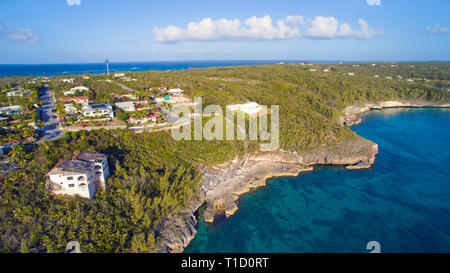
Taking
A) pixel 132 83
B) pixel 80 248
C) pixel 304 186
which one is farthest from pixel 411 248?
pixel 132 83

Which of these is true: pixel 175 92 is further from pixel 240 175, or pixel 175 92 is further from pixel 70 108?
pixel 240 175

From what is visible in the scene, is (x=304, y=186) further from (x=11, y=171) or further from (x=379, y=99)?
(x=379, y=99)

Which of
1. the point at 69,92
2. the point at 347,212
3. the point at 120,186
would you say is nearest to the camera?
the point at 120,186

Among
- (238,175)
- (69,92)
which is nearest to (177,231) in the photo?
(238,175)
